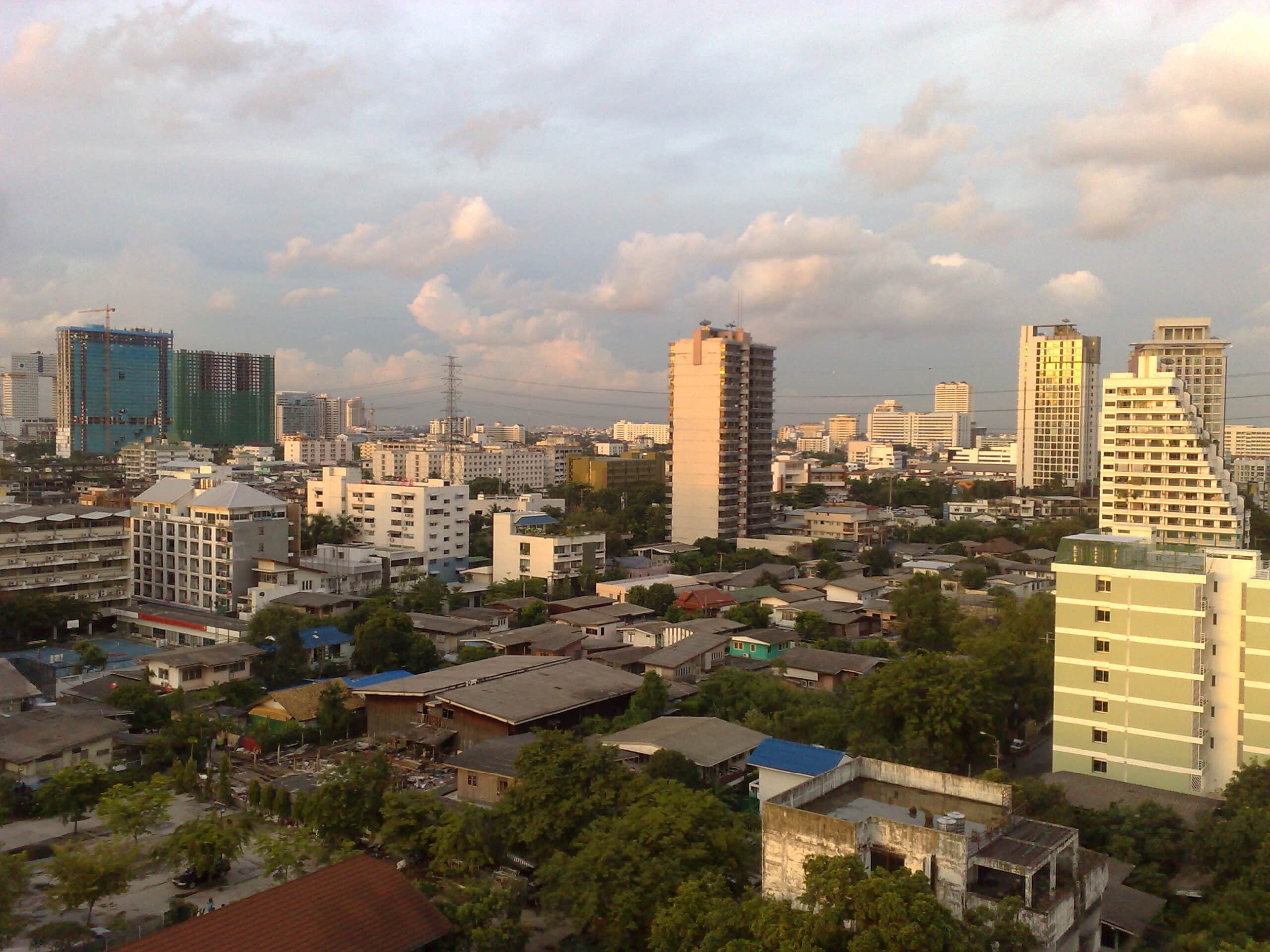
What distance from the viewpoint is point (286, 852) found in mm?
7594

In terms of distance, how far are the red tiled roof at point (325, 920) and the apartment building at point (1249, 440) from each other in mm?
67506

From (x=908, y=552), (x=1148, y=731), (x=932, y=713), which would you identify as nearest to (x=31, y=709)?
(x=932, y=713)

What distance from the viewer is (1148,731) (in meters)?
10.1

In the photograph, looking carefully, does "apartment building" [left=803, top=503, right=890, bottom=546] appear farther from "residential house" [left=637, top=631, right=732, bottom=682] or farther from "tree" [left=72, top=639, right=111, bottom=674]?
"tree" [left=72, top=639, right=111, bottom=674]

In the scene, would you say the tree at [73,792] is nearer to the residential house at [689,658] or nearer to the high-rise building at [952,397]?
the residential house at [689,658]

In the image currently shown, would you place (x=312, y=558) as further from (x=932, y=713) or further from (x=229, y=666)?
(x=932, y=713)

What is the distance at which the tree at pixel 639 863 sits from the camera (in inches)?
262

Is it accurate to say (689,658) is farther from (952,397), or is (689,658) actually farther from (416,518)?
(952,397)

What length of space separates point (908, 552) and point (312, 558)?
54.2 ft

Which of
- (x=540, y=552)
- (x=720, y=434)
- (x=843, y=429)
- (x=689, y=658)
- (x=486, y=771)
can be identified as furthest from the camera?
(x=843, y=429)

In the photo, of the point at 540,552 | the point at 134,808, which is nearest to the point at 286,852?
the point at 134,808

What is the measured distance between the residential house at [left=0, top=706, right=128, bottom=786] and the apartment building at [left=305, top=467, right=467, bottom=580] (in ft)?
41.1

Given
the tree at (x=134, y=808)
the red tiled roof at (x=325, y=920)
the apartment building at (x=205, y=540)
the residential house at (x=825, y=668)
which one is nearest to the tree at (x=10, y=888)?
the tree at (x=134, y=808)

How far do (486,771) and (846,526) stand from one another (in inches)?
903
